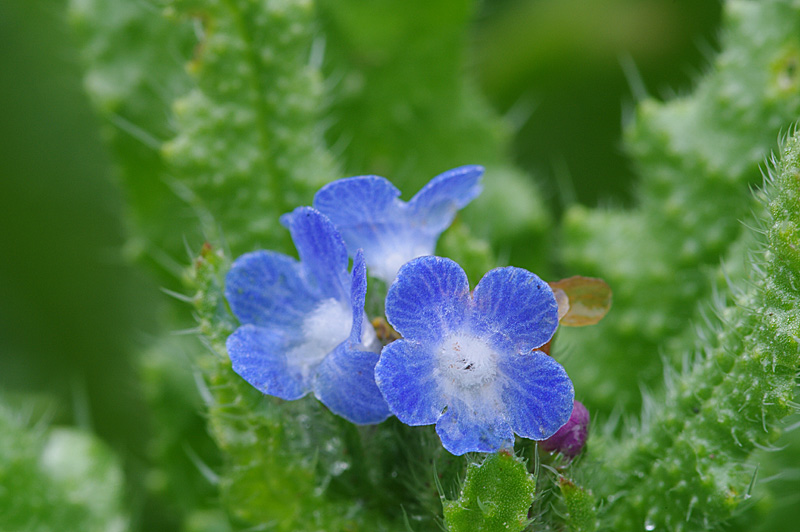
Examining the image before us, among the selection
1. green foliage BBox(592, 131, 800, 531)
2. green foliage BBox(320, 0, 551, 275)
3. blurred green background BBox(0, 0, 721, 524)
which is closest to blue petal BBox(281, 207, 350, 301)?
green foliage BBox(592, 131, 800, 531)

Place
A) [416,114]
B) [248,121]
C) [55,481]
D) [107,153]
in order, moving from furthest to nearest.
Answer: [107,153] < [416,114] < [55,481] < [248,121]

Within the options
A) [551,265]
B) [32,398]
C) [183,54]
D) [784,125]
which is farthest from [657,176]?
[32,398]

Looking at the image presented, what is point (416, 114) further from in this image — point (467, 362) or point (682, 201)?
point (467, 362)

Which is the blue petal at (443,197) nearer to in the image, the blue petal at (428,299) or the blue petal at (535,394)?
the blue petal at (428,299)

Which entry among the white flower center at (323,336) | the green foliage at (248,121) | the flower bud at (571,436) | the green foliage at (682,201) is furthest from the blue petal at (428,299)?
the green foliage at (682,201)

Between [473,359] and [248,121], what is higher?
[248,121]

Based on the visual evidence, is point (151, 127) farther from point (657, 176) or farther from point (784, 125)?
point (784, 125)

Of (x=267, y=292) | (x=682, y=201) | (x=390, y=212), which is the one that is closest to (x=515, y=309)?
(x=390, y=212)
